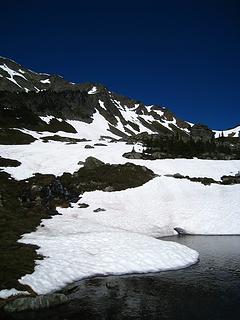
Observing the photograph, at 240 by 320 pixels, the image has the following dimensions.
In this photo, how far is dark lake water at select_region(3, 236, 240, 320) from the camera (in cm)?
2028

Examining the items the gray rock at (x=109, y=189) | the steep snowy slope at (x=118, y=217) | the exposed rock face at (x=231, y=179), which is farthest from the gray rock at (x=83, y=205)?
the exposed rock face at (x=231, y=179)

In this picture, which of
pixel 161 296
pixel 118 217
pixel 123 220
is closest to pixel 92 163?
pixel 118 217

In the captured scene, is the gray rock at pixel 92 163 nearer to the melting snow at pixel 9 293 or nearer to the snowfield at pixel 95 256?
the snowfield at pixel 95 256

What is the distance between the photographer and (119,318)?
64.4ft

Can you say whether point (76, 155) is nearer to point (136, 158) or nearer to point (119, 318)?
point (136, 158)

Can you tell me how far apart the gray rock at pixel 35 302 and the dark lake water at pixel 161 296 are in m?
0.50

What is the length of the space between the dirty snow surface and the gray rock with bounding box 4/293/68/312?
1.87 m

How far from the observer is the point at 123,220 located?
161 feet

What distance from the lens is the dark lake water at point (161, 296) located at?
798 inches

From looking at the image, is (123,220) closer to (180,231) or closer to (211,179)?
(180,231)

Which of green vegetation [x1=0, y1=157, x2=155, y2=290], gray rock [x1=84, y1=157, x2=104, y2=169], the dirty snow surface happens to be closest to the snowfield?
the dirty snow surface

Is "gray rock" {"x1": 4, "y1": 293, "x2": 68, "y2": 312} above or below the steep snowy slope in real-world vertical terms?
below

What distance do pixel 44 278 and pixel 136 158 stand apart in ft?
181

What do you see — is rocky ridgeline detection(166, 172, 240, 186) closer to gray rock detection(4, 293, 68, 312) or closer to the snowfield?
the snowfield
